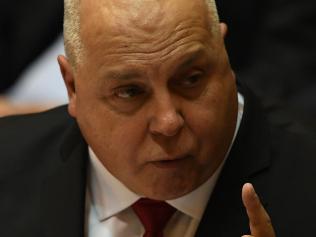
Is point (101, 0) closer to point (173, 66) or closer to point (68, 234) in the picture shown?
point (173, 66)

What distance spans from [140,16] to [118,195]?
13.3 inches

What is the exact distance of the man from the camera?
1.20m

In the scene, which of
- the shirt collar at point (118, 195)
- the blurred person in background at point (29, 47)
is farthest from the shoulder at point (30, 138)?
the blurred person in background at point (29, 47)

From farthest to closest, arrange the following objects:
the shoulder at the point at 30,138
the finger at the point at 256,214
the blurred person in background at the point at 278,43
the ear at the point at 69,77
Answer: the blurred person in background at the point at 278,43 → the shoulder at the point at 30,138 → the ear at the point at 69,77 → the finger at the point at 256,214

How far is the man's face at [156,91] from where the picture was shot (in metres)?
1.19

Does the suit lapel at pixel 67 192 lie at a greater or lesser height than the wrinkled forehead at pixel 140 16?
lesser

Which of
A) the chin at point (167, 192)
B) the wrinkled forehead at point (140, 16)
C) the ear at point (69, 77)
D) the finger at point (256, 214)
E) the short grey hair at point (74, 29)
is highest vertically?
the wrinkled forehead at point (140, 16)

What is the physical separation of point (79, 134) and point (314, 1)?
43.2 inches

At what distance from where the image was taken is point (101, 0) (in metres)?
1.23

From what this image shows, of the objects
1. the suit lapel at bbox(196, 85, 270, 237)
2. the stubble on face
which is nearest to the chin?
the stubble on face

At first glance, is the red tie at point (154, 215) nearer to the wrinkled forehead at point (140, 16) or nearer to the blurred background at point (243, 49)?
the wrinkled forehead at point (140, 16)

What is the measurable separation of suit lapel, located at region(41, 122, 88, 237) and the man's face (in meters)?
0.15

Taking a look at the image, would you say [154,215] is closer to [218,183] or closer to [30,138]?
[218,183]

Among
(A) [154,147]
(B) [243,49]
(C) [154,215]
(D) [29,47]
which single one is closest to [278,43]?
(B) [243,49]
